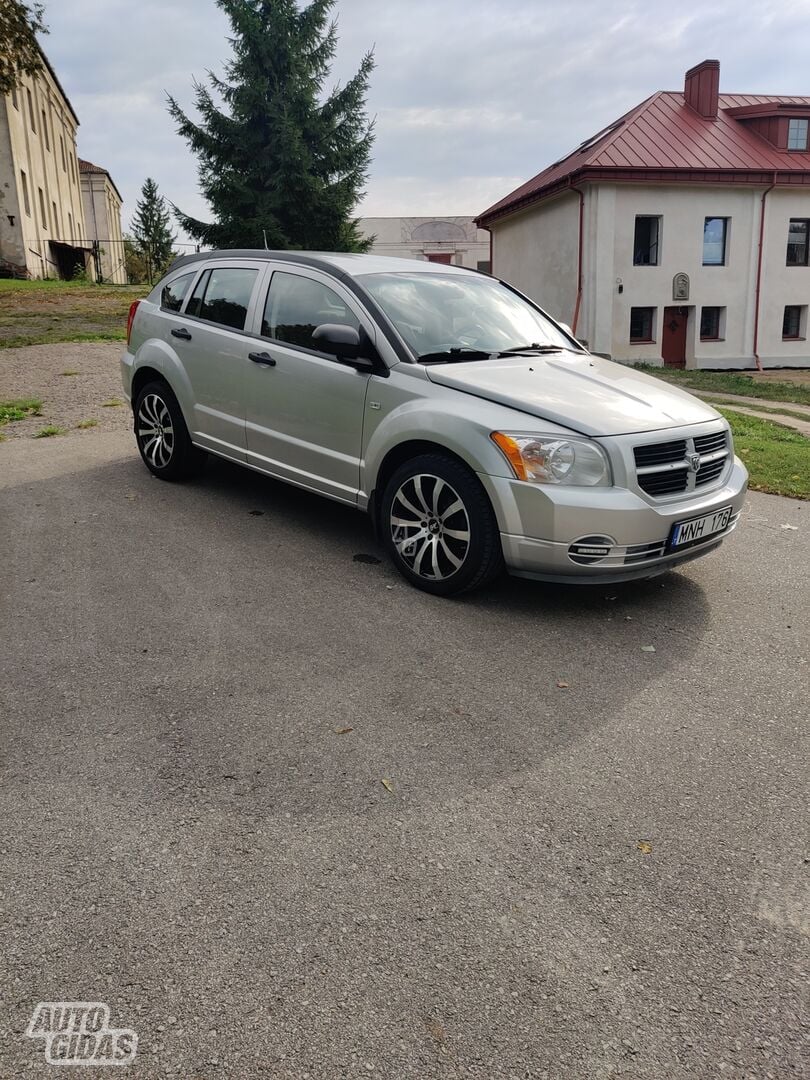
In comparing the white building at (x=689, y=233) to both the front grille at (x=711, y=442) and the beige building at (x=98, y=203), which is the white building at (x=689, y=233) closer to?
the front grille at (x=711, y=442)

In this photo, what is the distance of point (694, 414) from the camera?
5.12 metres

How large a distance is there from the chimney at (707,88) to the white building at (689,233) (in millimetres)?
33

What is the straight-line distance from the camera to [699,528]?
486 centimetres

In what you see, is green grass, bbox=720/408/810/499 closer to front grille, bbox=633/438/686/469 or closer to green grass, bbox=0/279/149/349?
front grille, bbox=633/438/686/469

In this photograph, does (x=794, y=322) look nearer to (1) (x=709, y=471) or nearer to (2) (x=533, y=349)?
(2) (x=533, y=349)

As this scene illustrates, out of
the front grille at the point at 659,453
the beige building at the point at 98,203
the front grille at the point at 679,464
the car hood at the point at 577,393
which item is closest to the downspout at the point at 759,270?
the car hood at the point at 577,393

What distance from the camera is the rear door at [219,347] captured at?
6.29 meters

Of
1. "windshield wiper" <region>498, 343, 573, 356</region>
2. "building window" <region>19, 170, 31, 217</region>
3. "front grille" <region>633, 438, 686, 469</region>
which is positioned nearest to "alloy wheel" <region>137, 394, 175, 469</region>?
"windshield wiper" <region>498, 343, 573, 356</region>

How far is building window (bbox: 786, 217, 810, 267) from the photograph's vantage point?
2866 centimetres

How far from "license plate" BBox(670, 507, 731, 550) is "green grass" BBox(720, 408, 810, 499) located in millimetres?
3352

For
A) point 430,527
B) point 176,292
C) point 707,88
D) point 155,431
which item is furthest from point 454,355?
→ point 707,88

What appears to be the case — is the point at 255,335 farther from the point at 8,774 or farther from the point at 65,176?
the point at 65,176

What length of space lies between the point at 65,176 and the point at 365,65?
33.8m

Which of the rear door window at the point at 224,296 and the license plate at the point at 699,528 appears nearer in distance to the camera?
the license plate at the point at 699,528
